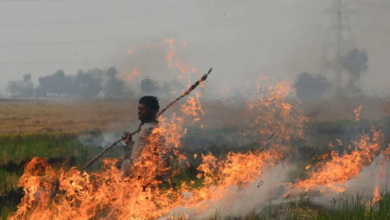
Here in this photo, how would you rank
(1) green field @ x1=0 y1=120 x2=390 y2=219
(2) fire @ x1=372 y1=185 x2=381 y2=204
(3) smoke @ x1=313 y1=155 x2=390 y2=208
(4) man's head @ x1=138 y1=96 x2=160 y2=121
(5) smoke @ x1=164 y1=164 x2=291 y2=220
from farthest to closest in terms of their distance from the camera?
1. (2) fire @ x1=372 y1=185 x2=381 y2=204
2. (3) smoke @ x1=313 y1=155 x2=390 y2=208
3. (4) man's head @ x1=138 y1=96 x2=160 y2=121
4. (1) green field @ x1=0 y1=120 x2=390 y2=219
5. (5) smoke @ x1=164 y1=164 x2=291 y2=220

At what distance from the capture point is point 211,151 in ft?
A: 60.1

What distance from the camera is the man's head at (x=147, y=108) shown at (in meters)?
8.18

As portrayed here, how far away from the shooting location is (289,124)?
2217 centimetres

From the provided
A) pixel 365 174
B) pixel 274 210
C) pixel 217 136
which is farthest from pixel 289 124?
pixel 274 210

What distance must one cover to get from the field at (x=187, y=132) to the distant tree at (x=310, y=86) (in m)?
0.68

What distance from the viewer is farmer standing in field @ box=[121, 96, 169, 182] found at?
7.88m

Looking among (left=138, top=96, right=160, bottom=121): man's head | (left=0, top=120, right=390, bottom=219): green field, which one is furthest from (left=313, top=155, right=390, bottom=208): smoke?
(left=138, top=96, right=160, bottom=121): man's head

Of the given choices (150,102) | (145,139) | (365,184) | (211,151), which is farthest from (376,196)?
(211,151)

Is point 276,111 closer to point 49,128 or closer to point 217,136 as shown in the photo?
point 217,136

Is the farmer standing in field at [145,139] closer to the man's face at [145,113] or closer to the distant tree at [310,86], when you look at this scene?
the man's face at [145,113]

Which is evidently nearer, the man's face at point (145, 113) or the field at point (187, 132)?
the man's face at point (145, 113)

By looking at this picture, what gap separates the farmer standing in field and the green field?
57.9 inches

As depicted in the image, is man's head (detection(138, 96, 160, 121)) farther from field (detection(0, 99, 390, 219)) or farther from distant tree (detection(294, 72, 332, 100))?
distant tree (detection(294, 72, 332, 100))

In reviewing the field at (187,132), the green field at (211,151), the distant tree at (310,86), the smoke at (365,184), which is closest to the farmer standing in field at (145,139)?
the green field at (211,151)
